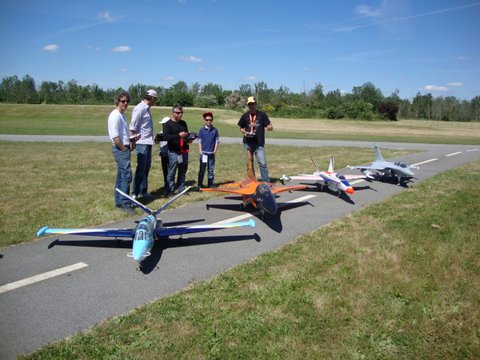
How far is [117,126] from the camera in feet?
26.8

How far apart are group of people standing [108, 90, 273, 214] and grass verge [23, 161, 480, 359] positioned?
4416 mm

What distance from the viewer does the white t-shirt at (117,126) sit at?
26.6ft

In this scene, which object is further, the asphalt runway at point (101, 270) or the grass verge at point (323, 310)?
the asphalt runway at point (101, 270)

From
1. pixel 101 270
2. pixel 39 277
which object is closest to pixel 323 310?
pixel 101 270

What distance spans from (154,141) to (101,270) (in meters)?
5.09

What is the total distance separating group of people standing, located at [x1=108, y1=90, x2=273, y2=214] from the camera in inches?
330

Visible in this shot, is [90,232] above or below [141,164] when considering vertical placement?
below

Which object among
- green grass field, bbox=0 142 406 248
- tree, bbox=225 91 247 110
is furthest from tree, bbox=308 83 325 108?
green grass field, bbox=0 142 406 248

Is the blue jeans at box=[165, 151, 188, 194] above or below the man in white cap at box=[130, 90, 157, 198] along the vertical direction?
below

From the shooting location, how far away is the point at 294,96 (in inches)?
4695

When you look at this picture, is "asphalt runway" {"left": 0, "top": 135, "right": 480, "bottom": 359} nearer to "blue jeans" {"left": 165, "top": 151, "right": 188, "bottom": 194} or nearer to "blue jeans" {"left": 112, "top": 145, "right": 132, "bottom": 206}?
"blue jeans" {"left": 112, "top": 145, "right": 132, "bottom": 206}

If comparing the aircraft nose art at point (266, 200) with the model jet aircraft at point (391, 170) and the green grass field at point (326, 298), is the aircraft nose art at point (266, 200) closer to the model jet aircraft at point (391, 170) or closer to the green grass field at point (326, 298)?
the green grass field at point (326, 298)

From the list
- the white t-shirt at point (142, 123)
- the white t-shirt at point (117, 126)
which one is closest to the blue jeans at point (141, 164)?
the white t-shirt at point (142, 123)

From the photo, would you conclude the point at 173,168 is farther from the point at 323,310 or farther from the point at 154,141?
the point at 323,310
